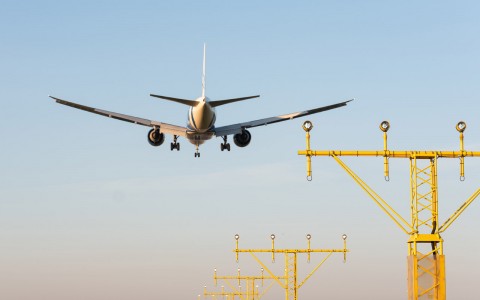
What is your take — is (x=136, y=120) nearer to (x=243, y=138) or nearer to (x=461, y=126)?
(x=243, y=138)

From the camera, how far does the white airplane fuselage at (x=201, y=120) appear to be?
97750 millimetres

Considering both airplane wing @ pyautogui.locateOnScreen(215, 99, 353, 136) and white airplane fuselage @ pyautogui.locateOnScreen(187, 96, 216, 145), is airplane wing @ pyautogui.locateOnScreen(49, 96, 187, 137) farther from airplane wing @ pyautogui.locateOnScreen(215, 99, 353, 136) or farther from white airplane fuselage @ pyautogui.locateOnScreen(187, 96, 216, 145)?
airplane wing @ pyautogui.locateOnScreen(215, 99, 353, 136)

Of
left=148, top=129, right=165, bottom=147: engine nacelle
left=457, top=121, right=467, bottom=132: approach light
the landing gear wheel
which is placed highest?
left=148, top=129, right=165, bottom=147: engine nacelle

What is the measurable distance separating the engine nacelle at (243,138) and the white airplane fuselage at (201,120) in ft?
13.3

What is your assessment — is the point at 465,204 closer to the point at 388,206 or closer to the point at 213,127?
the point at 388,206

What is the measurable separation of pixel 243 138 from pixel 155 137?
967 cm

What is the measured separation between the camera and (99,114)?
113 meters

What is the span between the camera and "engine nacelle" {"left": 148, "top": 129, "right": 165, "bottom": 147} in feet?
354

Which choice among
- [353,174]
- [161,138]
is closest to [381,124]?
[353,174]

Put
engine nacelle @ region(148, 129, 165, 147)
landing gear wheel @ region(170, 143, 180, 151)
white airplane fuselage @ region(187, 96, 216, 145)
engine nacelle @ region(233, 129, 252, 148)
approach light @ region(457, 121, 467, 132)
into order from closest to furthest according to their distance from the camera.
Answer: approach light @ region(457, 121, 467, 132), white airplane fuselage @ region(187, 96, 216, 145), engine nacelle @ region(233, 129, 252, 148), engine nacelle @ region(148, 129, 165, 147), landing gear wheel @ region(170, 143, 180, 151)

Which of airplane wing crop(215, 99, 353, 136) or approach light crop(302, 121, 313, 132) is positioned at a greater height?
airplane wing crop(215, 99, 353, 136)

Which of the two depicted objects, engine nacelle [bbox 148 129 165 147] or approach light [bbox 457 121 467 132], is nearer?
approach light [bbox 457 121 467 132]

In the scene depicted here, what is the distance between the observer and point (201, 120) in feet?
323

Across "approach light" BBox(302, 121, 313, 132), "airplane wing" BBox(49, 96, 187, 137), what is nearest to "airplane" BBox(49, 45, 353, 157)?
"airplane wing" BBox(49, 96, 187, 137)
